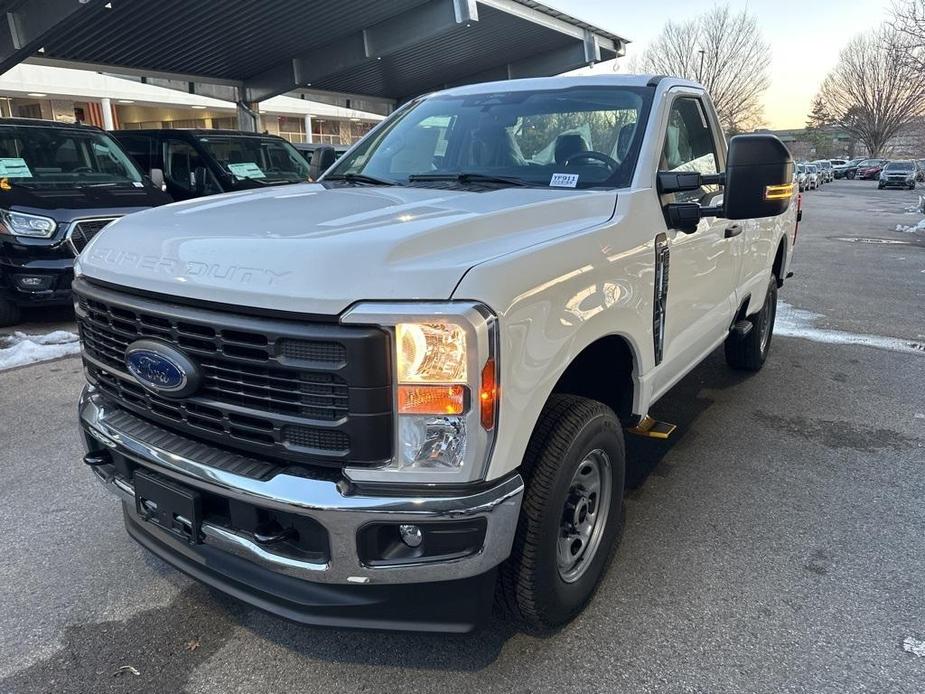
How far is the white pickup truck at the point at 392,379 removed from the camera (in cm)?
194

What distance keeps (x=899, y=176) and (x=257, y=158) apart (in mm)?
40267

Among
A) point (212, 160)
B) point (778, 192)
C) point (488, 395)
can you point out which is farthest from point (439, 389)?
point (212, 160)

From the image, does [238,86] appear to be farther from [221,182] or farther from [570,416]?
[570,416]

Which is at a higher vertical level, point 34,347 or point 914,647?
point 34,347

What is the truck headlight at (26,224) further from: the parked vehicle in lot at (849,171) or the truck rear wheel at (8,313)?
the parked vehicle in lot at (849,171)

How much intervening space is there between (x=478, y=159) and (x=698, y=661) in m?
2.35

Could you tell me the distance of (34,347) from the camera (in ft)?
20.6

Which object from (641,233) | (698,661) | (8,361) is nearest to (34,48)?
(8,361)

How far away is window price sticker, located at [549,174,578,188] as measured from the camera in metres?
3.12

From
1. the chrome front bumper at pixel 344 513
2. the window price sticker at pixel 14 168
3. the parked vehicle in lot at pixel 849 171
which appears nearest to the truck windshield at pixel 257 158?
the window price sticker at pixel 14 168

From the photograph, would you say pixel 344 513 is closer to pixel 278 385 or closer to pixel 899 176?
pixel 278 385

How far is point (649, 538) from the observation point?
325cm

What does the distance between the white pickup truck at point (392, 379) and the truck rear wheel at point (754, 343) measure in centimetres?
270

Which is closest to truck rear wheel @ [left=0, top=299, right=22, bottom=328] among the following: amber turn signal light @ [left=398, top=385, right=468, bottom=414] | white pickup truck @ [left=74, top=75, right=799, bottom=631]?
white pickup truck @ [left=74, top=75, right=799, bottom=631]
